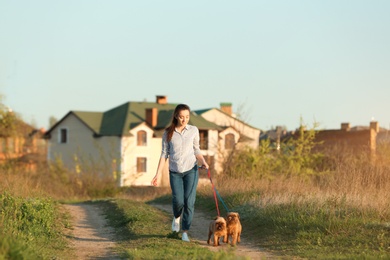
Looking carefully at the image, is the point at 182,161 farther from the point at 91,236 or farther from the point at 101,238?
the point at 91,236

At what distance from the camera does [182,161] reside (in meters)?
12.2

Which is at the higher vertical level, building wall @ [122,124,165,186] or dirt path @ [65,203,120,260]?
building wall @ [122,124,165,186]

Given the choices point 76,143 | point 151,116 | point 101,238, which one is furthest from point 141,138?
point 101,238

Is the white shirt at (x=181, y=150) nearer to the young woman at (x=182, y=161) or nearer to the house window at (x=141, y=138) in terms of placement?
the young woman at (x=182, y=161)

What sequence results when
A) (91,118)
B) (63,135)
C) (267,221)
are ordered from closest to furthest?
(267,221)
(91,118)
(63,135)

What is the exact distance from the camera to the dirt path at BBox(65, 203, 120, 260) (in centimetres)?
1157

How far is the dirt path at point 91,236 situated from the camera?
11.6m

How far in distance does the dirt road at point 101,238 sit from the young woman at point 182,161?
31.1 inches

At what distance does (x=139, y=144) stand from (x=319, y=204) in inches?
1954

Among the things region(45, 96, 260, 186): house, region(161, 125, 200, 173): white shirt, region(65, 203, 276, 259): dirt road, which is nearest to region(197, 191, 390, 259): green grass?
region(65, 203, 276, 259): dirt road

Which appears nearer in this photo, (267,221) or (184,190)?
(184,190)

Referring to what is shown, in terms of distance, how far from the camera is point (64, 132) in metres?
70.6

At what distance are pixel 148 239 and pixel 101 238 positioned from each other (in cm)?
157

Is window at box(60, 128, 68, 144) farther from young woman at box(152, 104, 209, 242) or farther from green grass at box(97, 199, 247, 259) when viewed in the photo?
young woman at box(152, 104, 209, 242)
